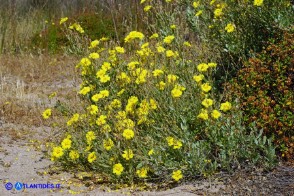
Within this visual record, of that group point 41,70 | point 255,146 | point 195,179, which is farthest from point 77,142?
point 41,70

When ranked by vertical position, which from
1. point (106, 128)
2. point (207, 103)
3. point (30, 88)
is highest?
point (30, 88)

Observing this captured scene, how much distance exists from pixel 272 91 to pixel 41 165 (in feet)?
6.51

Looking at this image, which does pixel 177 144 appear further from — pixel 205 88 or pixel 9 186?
pixel 9 186

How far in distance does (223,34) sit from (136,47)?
952 millimetres

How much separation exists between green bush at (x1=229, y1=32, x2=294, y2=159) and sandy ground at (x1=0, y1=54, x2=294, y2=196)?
265 mm

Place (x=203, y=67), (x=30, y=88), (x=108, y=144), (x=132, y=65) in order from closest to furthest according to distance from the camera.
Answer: (x=108, y=144) < (x=203, y=67) < (x=132, y=65) < (x=30, y=88)

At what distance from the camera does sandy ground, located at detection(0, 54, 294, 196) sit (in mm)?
3725

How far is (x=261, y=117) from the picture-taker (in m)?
4.00

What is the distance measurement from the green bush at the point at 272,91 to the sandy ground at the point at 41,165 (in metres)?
0.27

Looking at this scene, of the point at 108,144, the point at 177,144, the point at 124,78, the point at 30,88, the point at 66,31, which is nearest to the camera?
the point at 177,144

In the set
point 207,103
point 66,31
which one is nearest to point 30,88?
point 66,31

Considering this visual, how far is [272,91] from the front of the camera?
13.5 ft

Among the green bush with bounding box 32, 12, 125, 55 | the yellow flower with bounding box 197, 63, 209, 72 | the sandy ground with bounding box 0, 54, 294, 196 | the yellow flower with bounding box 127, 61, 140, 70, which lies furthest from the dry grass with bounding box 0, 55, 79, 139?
the yellow flower with bounding box 197, 63, 209, 72

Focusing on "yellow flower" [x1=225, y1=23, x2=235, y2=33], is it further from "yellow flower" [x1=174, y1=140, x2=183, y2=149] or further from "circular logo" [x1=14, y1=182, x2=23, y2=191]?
"circular logo" [x1=14, y1=182, x2=23, y2=191]
